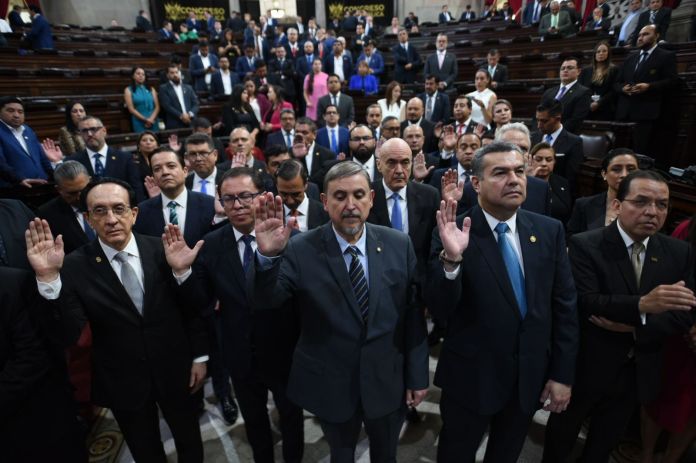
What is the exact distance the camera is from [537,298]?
1.55 m

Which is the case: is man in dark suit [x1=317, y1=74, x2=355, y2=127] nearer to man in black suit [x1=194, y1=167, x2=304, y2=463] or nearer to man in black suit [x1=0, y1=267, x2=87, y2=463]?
man in black suit [x1=194, y1=167, x2=304, y2=463]

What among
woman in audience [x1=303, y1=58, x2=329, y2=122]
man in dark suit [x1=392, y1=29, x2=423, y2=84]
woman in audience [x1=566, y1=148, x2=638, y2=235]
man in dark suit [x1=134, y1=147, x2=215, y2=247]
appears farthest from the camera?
man in dark suit [x1=392, y1=29, x2=423, y2=84]

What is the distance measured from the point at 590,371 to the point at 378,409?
37.9 inches

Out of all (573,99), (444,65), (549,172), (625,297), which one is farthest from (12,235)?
(444,65)

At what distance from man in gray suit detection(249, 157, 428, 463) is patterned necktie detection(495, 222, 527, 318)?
392 mm

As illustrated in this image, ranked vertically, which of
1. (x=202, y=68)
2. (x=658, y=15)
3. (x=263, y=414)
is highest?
(x=658, y=15)

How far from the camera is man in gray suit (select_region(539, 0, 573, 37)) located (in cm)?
813

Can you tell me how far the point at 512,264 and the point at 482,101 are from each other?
4.14m

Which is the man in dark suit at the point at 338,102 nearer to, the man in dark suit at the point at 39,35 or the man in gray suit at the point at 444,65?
the man in gray suit at the point at 444,65

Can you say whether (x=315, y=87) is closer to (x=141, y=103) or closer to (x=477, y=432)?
(x=141, y=103)

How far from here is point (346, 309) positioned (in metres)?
1.50

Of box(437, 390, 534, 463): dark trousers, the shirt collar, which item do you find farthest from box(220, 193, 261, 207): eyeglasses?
box(437, 390, 534, 463): dark trousers

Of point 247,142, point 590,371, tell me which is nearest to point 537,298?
point 590,371

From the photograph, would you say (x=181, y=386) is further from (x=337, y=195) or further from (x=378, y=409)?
(x=337, y=195)
